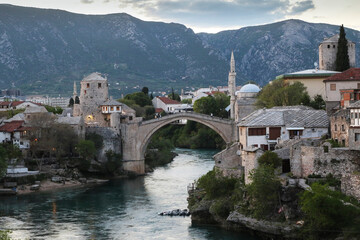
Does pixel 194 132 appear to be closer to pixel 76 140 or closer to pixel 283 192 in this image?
pixel 76 140

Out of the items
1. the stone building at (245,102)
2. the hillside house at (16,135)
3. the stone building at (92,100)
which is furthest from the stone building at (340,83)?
the stone building at (92,100)

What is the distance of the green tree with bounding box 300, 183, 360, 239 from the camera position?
3469 cm

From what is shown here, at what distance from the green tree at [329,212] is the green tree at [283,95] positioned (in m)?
26.4

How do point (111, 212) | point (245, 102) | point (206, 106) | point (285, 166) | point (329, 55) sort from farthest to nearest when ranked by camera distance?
Answer: point (206, 106) → point (329, 55) → point (245, 102) → point (111, 212) → point (285, 166)

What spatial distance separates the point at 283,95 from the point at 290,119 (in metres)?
14.3

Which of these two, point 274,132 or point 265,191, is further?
point 274,132

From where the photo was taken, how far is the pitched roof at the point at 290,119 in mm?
49375

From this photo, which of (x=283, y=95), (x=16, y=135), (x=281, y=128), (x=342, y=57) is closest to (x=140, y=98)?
(x=16, y=135)

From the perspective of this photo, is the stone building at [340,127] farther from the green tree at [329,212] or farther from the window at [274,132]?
the green tree at [329,212]

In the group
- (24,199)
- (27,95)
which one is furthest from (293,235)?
(27,95)

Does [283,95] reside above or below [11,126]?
above

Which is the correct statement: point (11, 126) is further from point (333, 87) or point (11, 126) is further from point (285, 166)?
point (285, 166)

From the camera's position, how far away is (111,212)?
5147 cm

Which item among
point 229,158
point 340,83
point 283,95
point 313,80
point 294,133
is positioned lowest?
point 229,158
